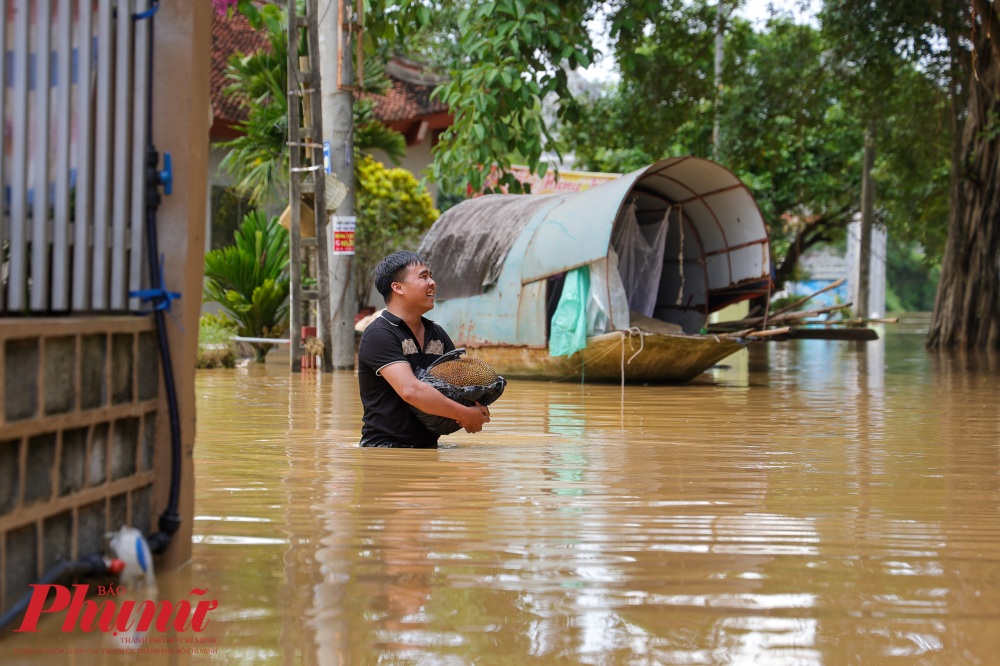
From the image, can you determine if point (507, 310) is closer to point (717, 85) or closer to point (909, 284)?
point (717, 85)

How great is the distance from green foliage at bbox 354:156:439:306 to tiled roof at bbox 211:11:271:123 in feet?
7.93

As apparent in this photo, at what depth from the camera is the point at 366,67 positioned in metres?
15.8

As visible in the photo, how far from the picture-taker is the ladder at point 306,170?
11.9m

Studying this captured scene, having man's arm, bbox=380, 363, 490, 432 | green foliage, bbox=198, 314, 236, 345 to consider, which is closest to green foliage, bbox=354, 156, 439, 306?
green foliage, bbox=198, 314, 236, 345

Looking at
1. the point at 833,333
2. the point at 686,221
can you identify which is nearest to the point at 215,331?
the point at 686,221

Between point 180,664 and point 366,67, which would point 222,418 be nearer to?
point 180,664

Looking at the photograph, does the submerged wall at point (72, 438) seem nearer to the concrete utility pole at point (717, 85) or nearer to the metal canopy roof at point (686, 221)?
the metal canopy roof at point (686, 221)

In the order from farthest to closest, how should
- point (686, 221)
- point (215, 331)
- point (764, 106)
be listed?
point (764, 106) → point (215, 331) → point (686, 221)

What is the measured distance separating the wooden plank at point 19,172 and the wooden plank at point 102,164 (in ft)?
0.74

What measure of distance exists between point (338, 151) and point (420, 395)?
8.46 meters

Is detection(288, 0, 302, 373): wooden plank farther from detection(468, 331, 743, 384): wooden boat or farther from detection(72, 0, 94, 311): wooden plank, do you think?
detection(72, 0, 94, 311): wooden plank

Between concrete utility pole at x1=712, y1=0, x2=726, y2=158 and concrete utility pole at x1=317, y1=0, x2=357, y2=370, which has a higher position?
concrete utility pole at x1=712, y1=0, x2=726, y2=158

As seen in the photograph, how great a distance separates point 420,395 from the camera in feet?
15.9

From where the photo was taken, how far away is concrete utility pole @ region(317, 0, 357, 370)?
1259 cm
